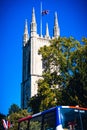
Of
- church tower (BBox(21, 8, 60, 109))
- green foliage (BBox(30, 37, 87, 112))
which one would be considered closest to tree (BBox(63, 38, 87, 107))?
green foliage (BBox(30, 37, 87, 112))

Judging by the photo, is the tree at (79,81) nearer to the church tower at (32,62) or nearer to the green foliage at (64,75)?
the green foliage at (64,75)

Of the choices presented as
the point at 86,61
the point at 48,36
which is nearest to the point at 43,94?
the point at 86,61

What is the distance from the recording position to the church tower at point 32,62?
9248 centimetres

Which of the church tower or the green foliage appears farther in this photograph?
the church tower

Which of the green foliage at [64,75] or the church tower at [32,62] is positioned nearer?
the green foliage at [64,75]

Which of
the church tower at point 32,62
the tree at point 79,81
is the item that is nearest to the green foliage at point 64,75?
the tree at point 79,81

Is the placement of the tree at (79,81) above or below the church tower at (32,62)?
below

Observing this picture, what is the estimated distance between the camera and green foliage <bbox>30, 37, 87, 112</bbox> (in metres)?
32.2

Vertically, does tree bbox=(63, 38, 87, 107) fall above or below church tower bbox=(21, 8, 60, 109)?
below

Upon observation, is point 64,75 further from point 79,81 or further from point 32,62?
point 32,62

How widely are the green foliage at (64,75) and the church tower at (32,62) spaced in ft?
173

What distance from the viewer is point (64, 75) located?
117 ft

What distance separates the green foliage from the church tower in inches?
2080

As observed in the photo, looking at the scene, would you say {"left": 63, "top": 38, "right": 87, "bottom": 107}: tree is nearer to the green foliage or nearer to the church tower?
the green foliage
